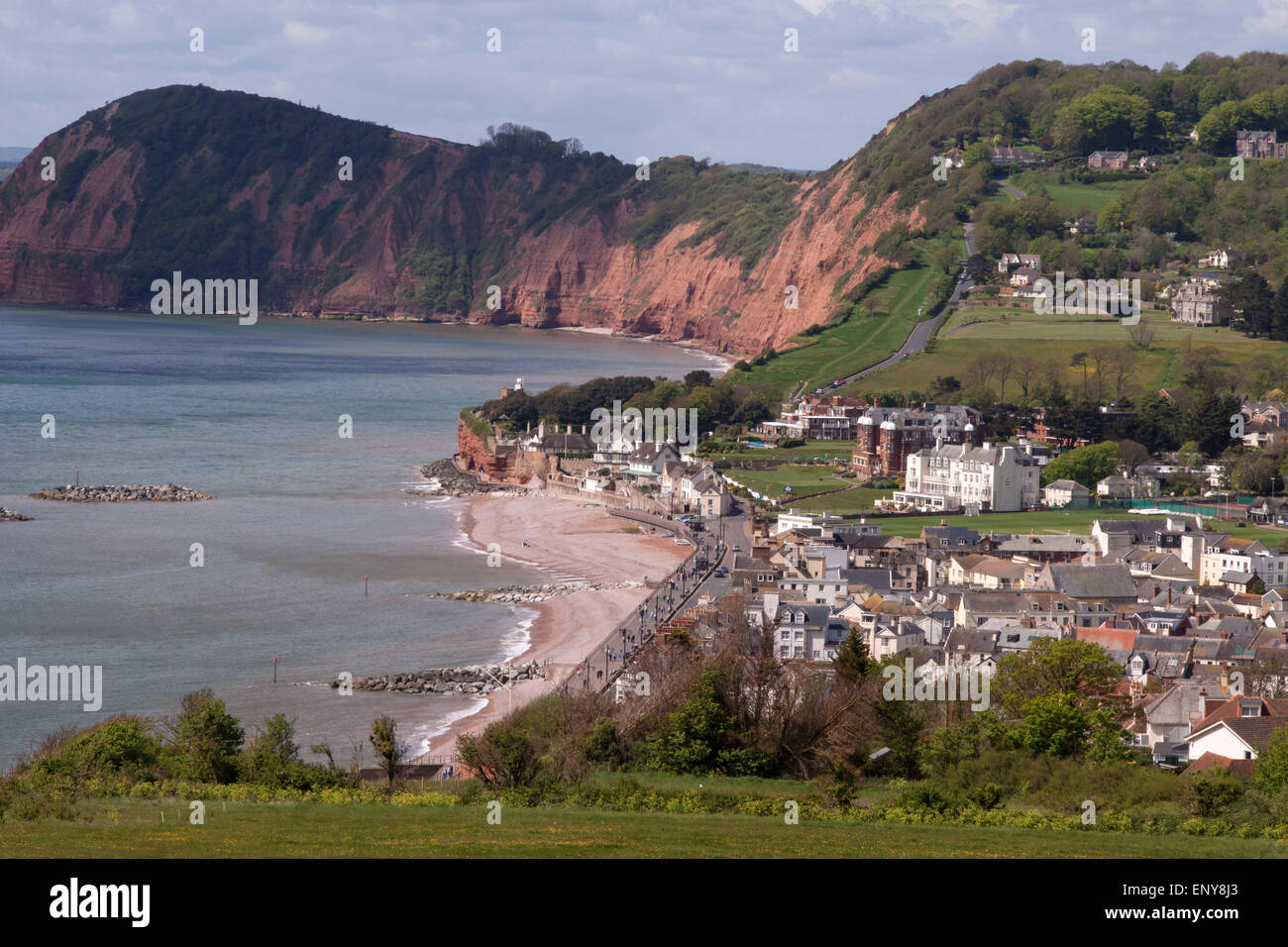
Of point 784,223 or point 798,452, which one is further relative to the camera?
point 784,223

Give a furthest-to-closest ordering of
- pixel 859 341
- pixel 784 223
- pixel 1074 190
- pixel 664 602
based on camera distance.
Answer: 1. pixel 784 223
2. pixel 1074 190
3. pixel 859 341
4. pixel 664 602

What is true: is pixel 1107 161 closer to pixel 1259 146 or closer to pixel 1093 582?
pixel 1259 146

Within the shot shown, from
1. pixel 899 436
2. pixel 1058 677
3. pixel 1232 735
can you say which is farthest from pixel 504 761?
pixel 899 436

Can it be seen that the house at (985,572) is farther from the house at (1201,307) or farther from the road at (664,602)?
the house at (1201,307)

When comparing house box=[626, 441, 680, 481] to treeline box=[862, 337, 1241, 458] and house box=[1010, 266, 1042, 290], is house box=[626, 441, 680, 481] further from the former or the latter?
house box=[1010, 266, 1042, 290]

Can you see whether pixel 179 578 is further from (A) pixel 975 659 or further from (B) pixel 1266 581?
(B) pixel 1266 581

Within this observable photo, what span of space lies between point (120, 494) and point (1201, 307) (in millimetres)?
55855

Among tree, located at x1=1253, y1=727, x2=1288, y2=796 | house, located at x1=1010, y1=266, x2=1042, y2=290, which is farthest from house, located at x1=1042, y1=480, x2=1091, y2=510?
house, located at x1=1010, y1=266, x2=1042, y2=290

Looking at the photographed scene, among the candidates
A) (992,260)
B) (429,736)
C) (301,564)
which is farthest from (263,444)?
(429,736)

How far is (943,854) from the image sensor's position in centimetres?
1213

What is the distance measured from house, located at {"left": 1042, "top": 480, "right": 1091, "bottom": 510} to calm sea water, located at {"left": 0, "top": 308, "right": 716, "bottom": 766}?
20431 mm

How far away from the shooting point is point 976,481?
2110 inches
